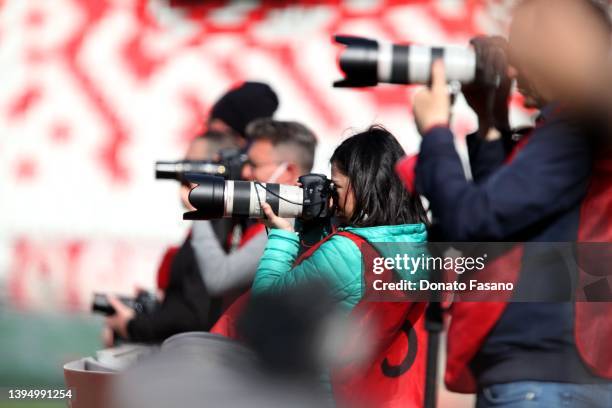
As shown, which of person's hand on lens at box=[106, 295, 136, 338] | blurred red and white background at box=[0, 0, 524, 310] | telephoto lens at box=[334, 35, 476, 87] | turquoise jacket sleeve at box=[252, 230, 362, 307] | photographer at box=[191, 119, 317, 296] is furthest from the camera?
blurred red and white background at box=[0, 0, 524, 310]

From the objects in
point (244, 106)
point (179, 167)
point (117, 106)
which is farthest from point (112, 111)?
point (179, 167)

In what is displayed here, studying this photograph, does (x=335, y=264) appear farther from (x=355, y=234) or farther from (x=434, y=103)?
(x=434, y=103)

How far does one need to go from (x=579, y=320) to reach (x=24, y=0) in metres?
2.77

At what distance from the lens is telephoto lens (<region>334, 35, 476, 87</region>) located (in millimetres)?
1331

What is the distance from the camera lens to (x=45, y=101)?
3672 mm

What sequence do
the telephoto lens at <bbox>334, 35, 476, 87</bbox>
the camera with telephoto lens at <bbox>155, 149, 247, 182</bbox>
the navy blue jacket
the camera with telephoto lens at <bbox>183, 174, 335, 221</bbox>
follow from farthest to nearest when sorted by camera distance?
the camera with telephoto lens at <bbox>155, 149, 247, 182</bbox>, the camera with telephoto lens at <bbox>183, 174, 335, 221</bbox>, the telephoto lens at <bbox>334, 35, 476, 87</bbox>, the navy blue jacket

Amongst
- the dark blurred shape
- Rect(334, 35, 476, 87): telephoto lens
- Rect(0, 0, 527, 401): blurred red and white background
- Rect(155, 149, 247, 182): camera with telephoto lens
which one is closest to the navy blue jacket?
Rect(334, 35, 476, 87): telephoto lens

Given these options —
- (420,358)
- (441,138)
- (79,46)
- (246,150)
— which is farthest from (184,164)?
(79,46)

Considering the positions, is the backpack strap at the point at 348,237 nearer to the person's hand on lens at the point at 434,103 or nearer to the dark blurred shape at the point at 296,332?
the dark blurred shape at the point at 296,332

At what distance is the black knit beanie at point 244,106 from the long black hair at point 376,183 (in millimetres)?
1186

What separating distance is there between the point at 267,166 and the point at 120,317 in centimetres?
58

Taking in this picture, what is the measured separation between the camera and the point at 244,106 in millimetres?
2742

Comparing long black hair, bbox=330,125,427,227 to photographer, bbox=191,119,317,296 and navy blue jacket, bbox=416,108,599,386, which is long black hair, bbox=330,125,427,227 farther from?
photographer, bbox=191,119,317,296

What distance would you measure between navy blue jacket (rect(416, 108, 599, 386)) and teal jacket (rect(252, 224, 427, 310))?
0.55ft
